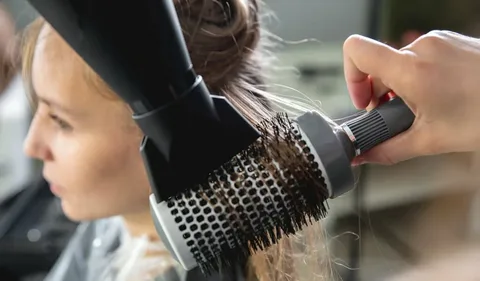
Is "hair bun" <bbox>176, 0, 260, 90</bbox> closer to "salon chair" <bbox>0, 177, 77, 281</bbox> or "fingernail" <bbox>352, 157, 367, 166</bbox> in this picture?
"fingernail" <bbox>352, 157, 367, 166</bbox>

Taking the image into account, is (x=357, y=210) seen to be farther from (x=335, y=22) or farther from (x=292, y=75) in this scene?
(x=335, y=22)

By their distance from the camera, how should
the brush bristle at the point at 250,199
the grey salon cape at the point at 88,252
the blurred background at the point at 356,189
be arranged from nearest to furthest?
the brush bristle at the point at 250,199
the blurred background at the point at 356,189
the grey salon cape at the point at 88,252

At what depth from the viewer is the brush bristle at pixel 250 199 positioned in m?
0.44

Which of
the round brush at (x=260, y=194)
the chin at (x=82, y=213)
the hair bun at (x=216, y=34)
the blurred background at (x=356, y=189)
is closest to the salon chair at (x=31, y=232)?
the blurred background at (x=356, y=189)

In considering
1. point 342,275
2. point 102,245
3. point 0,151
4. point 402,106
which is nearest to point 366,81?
point 402,106

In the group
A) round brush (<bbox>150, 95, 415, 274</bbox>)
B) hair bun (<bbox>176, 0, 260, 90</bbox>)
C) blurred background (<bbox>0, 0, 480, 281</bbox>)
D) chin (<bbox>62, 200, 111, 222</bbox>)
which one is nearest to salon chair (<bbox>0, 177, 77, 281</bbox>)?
blurred background (<bbox>0, 0, 480, 281</bbox>)

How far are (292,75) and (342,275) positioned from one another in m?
0.55

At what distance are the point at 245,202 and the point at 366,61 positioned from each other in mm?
150

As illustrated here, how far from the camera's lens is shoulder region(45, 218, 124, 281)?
0.83m

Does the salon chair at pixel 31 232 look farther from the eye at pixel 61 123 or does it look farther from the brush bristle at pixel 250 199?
the brush bristle at pixel 250 199

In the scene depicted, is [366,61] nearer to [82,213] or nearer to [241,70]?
[241,70]

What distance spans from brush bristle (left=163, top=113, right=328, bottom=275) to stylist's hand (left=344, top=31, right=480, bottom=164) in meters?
0.06

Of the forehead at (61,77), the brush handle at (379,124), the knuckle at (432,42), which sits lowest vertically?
the brush handle at (379,124)

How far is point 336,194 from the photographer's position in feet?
1.53
